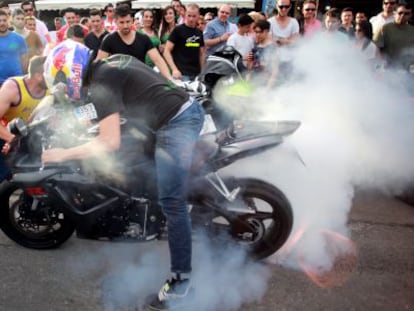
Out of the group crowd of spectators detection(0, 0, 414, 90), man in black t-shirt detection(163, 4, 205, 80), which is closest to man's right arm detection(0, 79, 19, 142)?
crowd of spectators detection(0, 0, 414, 90)

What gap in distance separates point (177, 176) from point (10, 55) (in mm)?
3646

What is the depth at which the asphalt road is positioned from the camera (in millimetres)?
2910

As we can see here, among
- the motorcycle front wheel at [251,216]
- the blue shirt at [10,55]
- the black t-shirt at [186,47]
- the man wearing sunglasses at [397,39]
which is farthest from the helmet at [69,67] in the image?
the man wearing sunglasses at [397,39]

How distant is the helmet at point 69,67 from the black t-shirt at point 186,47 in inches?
129

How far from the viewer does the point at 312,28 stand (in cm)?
613

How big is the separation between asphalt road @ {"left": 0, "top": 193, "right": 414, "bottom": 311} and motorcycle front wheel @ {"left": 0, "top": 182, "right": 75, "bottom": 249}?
0.08m

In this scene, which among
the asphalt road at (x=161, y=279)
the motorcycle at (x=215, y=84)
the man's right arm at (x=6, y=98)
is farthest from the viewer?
the motorcycle at (x=215, y=84)

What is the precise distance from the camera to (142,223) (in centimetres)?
317

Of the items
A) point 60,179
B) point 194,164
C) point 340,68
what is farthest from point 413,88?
point 60,179

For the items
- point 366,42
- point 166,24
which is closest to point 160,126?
point 366,42

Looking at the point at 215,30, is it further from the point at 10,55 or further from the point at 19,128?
the point at 19,128

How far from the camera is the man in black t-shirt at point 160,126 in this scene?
2.66 metres

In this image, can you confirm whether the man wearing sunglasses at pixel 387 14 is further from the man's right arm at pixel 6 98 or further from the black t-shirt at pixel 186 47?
the man's right arm at pixel 6 98

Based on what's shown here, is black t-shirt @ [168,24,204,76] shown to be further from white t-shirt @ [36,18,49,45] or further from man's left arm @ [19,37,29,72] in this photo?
white t-shirt @ [36,18,49,45]
